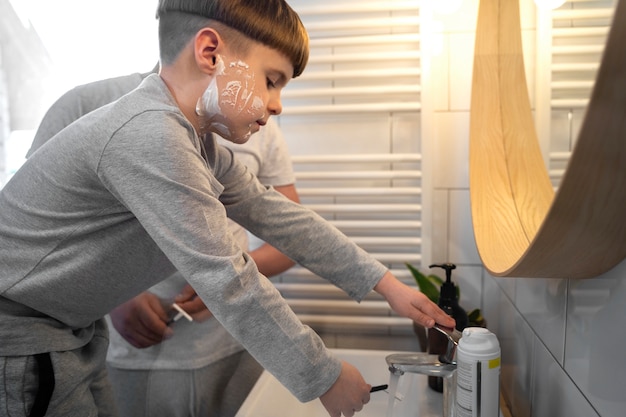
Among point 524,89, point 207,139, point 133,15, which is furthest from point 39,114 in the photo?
point 524,89

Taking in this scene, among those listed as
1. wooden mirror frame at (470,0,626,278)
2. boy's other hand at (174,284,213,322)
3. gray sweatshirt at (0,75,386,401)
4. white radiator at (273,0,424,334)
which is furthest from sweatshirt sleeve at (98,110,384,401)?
white radiator at (273,0,424,334)

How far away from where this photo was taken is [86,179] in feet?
2.29

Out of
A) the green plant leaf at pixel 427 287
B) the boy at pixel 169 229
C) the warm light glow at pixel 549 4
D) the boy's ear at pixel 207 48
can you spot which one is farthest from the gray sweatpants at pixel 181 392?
the warm light glow at pixel 549 4

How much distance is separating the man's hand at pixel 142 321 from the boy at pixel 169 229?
221 mm

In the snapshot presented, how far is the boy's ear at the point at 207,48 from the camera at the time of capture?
2.36 feet

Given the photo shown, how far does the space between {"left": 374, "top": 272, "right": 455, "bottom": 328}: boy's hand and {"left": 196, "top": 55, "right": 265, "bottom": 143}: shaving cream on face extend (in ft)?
1.14

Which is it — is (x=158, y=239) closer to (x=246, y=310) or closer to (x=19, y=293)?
(x=246, y=310)

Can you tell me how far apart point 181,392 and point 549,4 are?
40.4 inches

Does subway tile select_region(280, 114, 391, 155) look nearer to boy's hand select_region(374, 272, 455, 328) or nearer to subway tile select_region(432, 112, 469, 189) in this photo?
subway tile select_region(432, 112, 469, 189)

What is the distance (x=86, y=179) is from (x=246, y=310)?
293mm

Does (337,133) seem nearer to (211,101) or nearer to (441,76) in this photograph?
(441,76)

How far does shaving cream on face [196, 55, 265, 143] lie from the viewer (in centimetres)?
74

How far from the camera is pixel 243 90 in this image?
0.75 m

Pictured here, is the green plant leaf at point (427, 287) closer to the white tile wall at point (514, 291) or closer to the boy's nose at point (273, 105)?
the white tile wall at point (514, 291)
